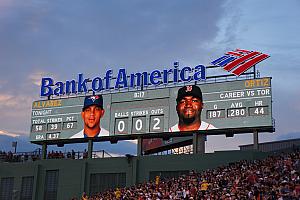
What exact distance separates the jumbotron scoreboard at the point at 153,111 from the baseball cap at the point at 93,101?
0.37 m

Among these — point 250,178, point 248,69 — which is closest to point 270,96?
point 248,69

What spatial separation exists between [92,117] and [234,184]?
51.3 ft

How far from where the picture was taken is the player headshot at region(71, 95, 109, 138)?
41219 millimetres

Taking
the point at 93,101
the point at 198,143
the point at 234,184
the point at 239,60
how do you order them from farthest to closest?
the point at 93,101 < the point at 198,143 < the point at 239,60 < the point at 234,184

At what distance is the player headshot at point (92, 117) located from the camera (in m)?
41.2

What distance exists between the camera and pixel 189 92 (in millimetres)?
38344

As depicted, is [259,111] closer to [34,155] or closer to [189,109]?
[189,109]

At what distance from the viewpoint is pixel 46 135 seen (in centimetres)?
4319

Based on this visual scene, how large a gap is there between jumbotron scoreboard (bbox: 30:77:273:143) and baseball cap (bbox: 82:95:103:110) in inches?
14.5

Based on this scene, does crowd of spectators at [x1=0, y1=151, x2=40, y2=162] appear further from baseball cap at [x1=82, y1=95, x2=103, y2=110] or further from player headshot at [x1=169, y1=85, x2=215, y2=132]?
player headshot at [x1=169, y1=85, x2=215, y2=132]

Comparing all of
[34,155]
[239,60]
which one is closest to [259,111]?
[239,60]

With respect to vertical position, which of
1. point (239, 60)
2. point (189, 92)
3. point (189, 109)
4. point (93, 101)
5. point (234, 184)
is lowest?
point (234, 184)

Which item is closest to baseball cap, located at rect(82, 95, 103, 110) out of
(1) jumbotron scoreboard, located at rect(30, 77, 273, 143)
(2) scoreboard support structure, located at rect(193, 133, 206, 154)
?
(1) jumbotron scoreboard, located at rect(30, 77, 273, 143)

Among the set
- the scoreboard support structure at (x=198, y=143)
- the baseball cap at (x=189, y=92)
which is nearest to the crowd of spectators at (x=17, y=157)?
the baseball cap at (x=189, y=92)
